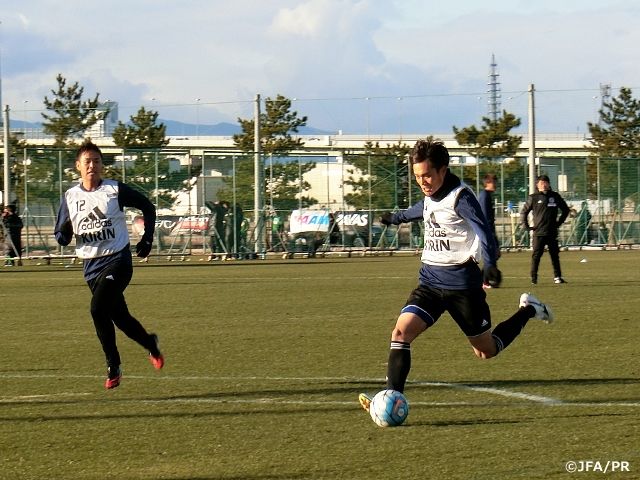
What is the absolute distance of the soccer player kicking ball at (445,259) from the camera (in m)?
6.46

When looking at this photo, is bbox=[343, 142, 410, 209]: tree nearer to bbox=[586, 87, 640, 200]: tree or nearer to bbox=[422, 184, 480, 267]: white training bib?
bbox=[586, 87, 640, 200]: tree

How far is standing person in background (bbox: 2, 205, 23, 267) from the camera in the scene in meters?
29.5

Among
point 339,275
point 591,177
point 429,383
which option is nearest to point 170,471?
point 429,383

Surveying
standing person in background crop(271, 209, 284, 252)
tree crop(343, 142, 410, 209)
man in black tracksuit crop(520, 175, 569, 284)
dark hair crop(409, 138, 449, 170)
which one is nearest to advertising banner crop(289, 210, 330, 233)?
standing person in background crop(271, 209, 284, 252)

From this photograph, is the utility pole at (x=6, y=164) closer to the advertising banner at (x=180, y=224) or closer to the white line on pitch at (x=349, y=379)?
the advertising banner at (x=180, y=224)

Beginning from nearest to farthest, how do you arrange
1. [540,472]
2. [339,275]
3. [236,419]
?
[540,472] → [236,419] → [339,275]

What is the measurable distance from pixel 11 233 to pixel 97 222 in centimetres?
2263

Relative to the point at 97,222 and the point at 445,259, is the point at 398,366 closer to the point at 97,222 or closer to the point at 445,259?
the point at 445,259

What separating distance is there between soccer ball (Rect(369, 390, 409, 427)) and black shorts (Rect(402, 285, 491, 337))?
65cm

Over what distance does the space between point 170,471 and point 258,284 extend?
47.7 feet

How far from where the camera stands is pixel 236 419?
6.63 meters

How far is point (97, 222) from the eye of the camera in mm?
8156

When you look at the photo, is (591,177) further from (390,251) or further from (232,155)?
(232,155)

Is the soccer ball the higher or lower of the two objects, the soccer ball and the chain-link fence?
the lower
